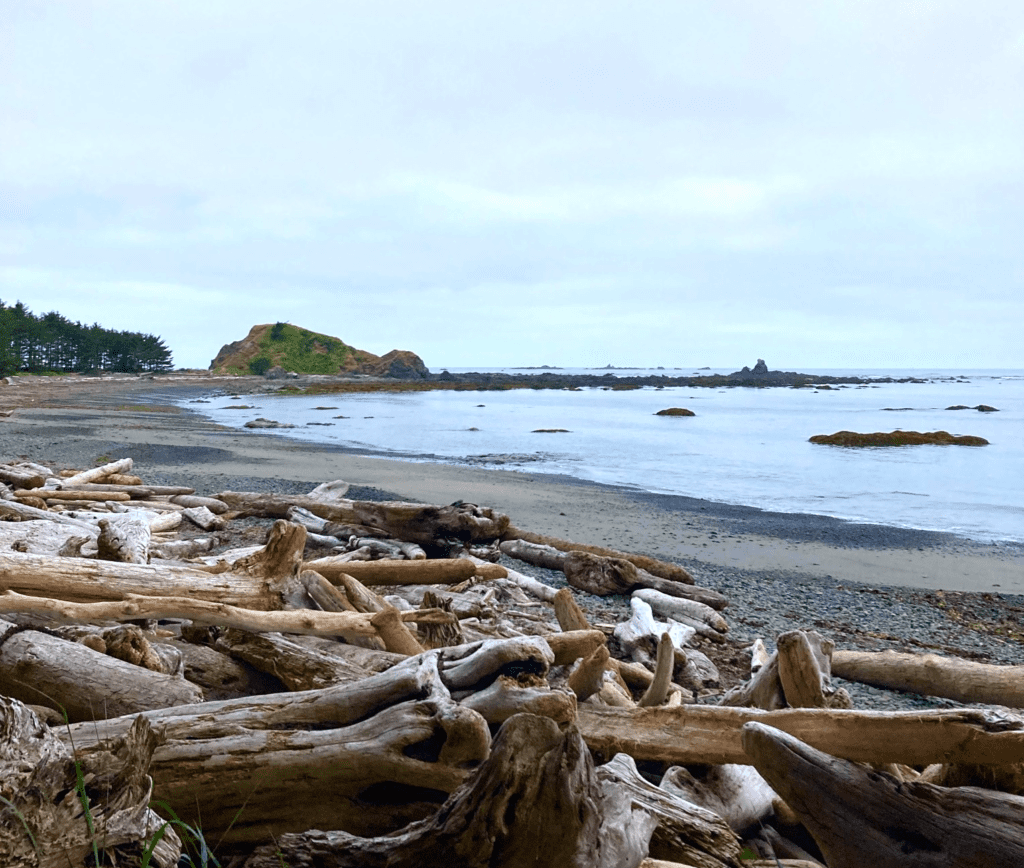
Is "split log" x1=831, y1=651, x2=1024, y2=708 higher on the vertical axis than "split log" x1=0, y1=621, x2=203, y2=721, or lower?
lower

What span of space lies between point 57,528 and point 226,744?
5752 mm

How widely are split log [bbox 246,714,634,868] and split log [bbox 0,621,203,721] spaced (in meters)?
1.51

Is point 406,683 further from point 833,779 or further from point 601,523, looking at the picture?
point 601,523

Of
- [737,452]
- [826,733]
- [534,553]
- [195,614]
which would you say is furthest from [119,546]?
[737,452]

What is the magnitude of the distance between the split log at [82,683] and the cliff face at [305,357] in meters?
113

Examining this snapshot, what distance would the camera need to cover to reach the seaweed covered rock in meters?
34.4

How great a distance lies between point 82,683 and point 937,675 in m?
5.51

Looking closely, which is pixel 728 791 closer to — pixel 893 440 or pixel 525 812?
pixel 525 812

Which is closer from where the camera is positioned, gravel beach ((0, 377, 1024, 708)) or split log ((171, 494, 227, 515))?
gravel beach ((0, 377, 1024, 708))

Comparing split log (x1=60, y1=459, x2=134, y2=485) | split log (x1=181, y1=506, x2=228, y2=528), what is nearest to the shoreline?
split log (x1=60, y1=459, x2=134, y2=485)

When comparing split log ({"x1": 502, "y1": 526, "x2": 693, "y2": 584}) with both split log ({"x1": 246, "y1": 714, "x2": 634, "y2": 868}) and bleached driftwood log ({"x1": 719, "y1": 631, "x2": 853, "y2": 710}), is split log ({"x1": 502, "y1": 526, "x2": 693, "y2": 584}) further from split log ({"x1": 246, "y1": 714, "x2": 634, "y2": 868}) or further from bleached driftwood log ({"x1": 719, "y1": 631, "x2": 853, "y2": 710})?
split log ({"x1": 246, "y1": 714, "x2": 634, "y2": 868})

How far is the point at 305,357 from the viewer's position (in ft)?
392

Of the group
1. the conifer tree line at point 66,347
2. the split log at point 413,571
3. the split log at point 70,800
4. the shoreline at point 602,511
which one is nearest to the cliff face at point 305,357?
the conifer tree line at point 66,347

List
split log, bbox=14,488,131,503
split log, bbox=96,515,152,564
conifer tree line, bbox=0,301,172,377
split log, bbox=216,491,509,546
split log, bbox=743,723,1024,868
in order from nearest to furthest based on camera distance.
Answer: split log, bbox=743,723,1024,868 → split log, bbox=96,515,152,564 → split log, bbox=216,491,509,546 → split log, bbox=14,488,131,503 → conifer tree line, bbox=0,301,172,377
